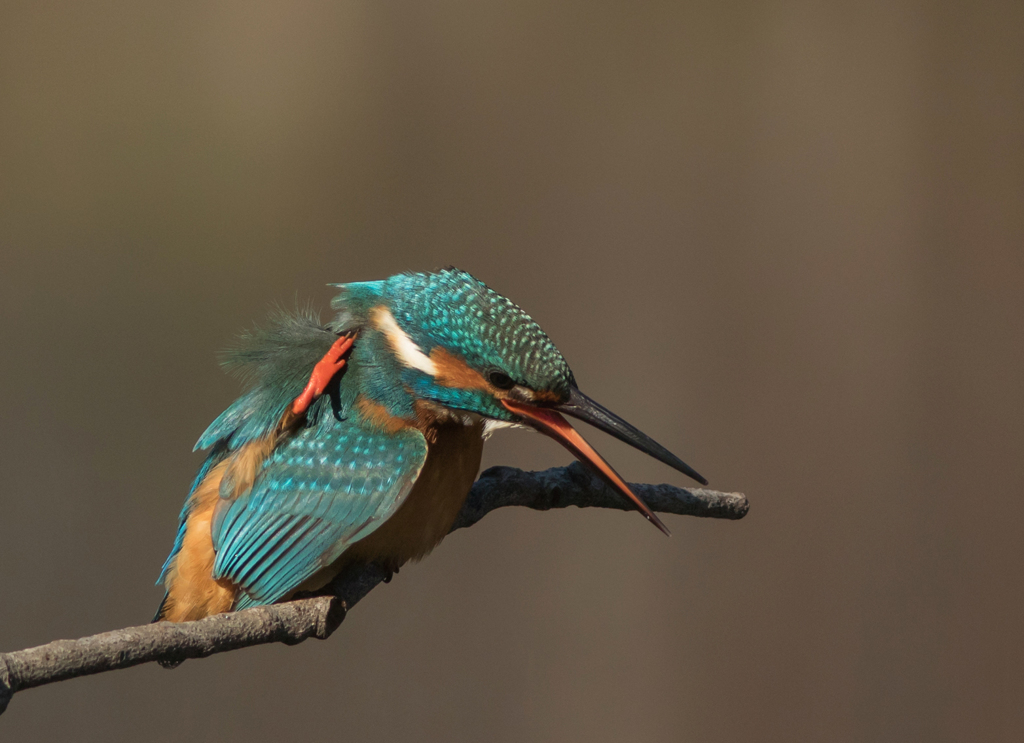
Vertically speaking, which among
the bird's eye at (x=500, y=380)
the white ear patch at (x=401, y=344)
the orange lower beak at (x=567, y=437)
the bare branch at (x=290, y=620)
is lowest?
the bare branch at (x=290, y=620)

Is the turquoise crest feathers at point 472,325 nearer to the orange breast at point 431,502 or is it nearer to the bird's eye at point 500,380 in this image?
the bird's eye at point 500,380

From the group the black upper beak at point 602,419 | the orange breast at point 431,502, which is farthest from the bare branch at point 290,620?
the black upper beak at point 602,419

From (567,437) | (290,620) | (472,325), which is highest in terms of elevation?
(472,325)

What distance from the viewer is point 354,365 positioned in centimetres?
Result: 86

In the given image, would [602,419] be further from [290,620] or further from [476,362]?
[290,620]

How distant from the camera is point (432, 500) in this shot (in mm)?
888

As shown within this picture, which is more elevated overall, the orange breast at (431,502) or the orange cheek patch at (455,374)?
the orange cheek patch at (455,374)

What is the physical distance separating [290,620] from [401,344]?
0.91ft

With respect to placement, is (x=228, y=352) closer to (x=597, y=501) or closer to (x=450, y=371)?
(x=450, y=371)

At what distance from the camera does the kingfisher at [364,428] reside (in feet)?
2.66

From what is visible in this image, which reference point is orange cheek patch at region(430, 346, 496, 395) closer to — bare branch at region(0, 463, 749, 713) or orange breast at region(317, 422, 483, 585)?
orange breast at region(317, 422, 483, 585)

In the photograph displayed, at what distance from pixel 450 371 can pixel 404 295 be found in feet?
0.32

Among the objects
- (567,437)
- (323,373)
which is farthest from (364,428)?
(567,437)

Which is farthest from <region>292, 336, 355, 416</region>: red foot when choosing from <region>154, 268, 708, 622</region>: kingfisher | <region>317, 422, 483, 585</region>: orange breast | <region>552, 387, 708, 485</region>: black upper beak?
<region>552, 387, 708, 485</region>: black upper beak
